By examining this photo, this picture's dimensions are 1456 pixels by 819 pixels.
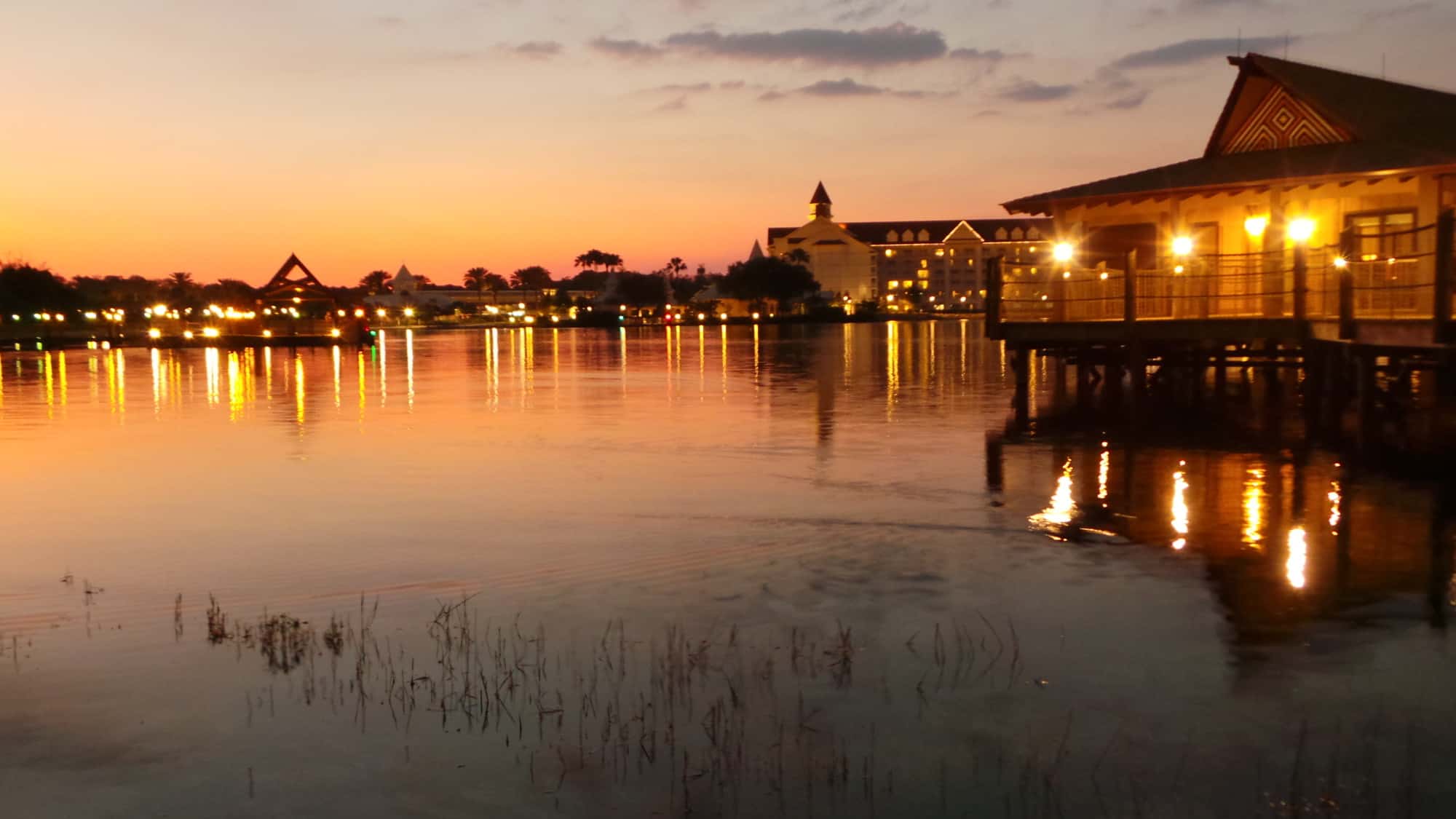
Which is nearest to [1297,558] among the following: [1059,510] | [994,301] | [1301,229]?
[1059,510]

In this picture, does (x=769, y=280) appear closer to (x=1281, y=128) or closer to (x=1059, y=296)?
(x=1281, y=128)

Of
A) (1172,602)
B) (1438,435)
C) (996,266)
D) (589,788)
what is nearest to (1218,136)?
(996,266)

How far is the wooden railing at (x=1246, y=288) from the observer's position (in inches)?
755

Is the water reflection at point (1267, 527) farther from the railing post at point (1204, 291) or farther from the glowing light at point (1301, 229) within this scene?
the railing post at point (1204, 291)

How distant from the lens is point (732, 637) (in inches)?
339

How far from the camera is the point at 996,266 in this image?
25953 millimetres

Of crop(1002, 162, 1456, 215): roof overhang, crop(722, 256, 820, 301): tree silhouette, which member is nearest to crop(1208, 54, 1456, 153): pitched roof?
crop(1002, 162, 1456, 215): roof overhang

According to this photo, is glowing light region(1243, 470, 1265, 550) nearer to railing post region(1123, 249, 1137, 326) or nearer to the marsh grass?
the marsh grass

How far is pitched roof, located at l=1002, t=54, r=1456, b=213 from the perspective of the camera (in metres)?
25.7

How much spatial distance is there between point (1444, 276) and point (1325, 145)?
585 inches

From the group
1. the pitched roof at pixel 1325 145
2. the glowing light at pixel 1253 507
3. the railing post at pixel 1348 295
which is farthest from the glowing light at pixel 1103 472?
the pitched roof at pixel 1325 145

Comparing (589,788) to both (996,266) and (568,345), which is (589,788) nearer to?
(996,266)

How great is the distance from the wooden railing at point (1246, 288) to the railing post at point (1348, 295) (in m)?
0.02

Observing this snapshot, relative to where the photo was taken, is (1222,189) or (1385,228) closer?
(1385,228)
